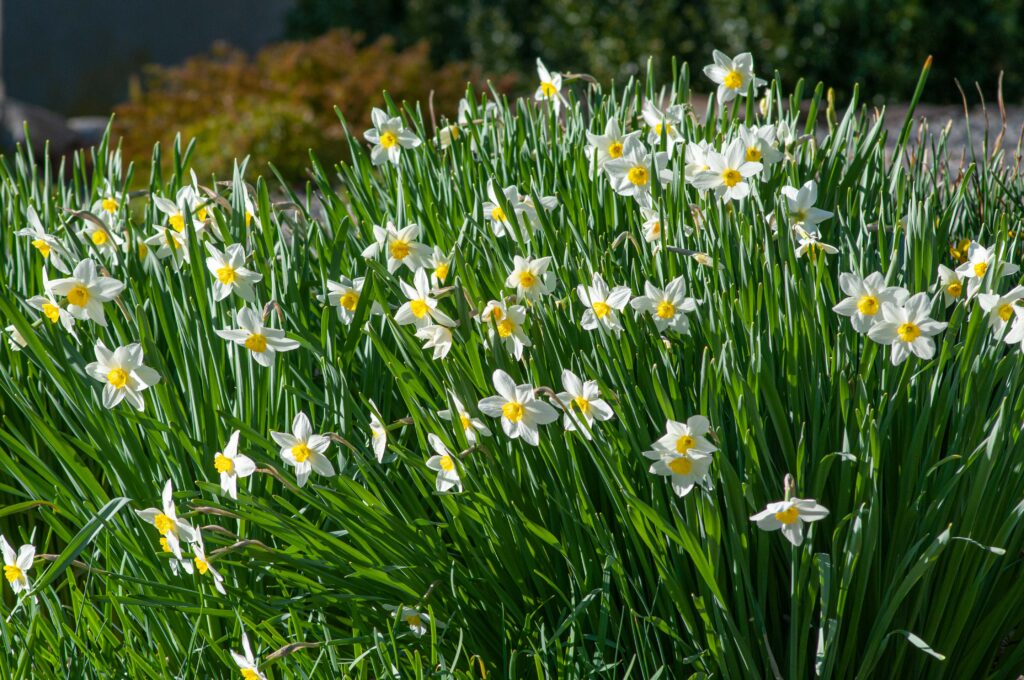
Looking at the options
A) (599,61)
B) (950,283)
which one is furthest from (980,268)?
(599,61)

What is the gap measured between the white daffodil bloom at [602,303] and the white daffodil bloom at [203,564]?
0.68 m

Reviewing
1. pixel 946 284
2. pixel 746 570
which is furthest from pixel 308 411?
pixel 946 284

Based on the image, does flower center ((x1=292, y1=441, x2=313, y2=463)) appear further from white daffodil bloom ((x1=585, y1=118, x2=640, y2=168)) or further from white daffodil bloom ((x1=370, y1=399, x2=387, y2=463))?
white daffodil bloom ((x1=585, y1=118, x2=640, y2=168))

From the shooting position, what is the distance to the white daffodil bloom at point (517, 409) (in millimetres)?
1408

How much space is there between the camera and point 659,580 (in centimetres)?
149

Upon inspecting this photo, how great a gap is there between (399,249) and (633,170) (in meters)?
0.47

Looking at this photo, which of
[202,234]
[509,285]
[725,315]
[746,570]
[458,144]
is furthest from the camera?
[458,144]

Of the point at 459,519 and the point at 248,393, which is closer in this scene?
the point at 459,519

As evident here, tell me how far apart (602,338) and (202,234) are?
0.94 m

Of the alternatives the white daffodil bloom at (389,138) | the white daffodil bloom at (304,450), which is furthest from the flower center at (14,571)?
the white daffodil bloom at (389,138)

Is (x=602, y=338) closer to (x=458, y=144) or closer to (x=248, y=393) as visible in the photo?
(x=248, y=393)

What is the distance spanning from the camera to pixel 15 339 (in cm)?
180

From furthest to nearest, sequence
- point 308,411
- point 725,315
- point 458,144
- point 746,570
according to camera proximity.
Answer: point 458,144 < point 308,411 < point 725,315 < point 746,570

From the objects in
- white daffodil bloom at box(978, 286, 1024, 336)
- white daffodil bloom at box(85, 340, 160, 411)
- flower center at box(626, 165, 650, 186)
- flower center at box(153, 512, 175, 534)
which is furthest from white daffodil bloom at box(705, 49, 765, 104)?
flower center at box(153, 512, 175, 534)
